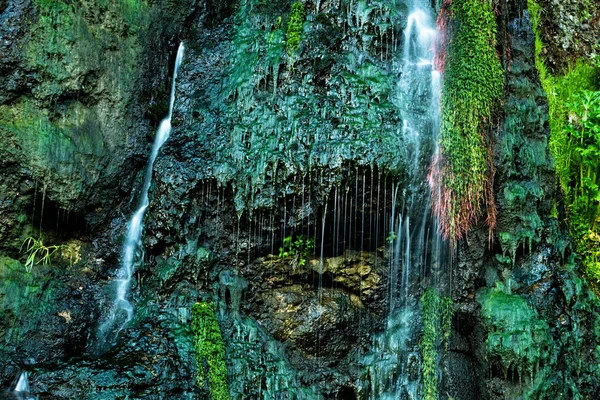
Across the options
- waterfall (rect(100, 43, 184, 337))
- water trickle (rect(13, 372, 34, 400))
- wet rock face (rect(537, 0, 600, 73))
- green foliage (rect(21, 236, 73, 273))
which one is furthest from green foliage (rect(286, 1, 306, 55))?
water trickle (rect(13, 372, 34, 400))

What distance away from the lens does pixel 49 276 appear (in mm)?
Result: 8828

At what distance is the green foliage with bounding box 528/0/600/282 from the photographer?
30.2 ft

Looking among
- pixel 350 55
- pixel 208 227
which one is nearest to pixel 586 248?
pixel 350 55

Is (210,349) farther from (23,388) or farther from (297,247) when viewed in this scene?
(23,388)

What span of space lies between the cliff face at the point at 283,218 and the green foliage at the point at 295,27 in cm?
4

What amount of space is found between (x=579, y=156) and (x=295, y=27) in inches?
193

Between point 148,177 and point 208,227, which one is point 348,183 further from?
point 148,177

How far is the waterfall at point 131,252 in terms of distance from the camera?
8547 mm

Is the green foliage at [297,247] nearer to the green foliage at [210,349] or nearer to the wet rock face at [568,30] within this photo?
the green foliage at [210,349]

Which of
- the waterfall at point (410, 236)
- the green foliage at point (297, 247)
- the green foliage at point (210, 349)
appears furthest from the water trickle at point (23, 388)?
the waterfall at point (410, 236)

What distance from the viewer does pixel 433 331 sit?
8.39 meters

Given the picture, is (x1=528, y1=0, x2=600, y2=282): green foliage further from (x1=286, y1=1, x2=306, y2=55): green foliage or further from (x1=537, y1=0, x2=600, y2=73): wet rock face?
(x1=286, y1=1, x2=306, y2=55): green foliage

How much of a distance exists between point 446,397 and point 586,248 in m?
3.28

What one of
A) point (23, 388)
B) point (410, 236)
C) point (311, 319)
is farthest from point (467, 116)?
point (23, 388)
